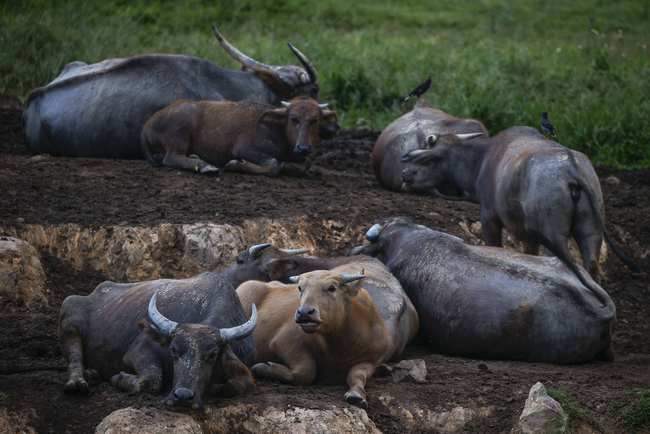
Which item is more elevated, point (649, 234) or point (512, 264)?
point (512, 264)

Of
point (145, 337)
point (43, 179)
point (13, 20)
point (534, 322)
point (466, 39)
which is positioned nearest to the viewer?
point (145, 337)

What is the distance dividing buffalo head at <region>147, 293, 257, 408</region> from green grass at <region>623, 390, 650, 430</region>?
2.32 m

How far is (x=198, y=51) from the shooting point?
17656mm

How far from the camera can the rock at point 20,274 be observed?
9.45m

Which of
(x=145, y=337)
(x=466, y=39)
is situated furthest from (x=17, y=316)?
(x=466, y=39)

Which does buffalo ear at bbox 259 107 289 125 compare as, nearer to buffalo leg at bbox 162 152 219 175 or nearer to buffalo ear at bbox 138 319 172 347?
buffalo leg at bbox 162 152 219 175

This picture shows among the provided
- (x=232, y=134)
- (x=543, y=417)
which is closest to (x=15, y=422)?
(x=543, y=417)

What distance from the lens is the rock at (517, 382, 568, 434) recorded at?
7461mm

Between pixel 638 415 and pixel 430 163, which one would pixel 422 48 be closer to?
pixel 430 163

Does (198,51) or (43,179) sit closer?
(43,179)

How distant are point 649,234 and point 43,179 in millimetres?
5590

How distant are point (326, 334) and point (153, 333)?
114 centimetres

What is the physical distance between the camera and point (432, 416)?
301 inches

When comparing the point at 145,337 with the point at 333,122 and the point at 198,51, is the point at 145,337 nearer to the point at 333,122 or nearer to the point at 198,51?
the point at 333,122
